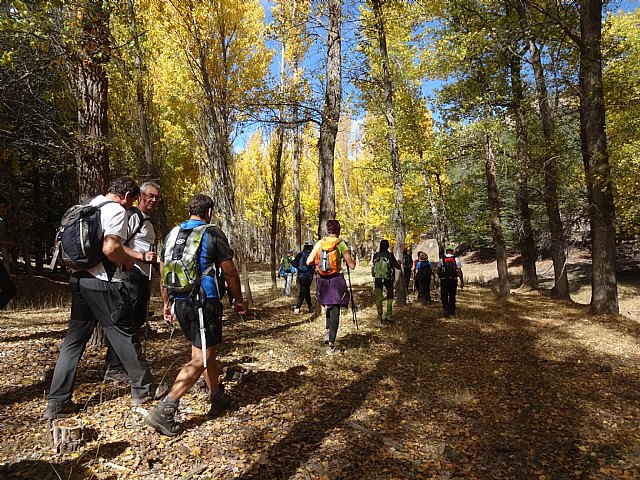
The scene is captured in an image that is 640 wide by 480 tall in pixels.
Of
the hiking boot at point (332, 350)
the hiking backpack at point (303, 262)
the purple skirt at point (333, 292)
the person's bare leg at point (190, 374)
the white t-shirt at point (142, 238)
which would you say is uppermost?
the white t-shirt at point (142, 238)

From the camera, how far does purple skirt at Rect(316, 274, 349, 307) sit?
609 cm

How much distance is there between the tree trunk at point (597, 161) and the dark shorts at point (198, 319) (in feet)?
31.0

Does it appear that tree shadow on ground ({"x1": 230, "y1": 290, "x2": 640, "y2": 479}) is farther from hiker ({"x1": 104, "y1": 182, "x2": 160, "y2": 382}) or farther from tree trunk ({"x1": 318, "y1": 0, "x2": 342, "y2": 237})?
tree trunk ({"x1": 318, "y1": 0, "x2": 342, "y2": 237})

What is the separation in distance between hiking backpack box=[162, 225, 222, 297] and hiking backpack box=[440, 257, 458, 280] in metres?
7.47

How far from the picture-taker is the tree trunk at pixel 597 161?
30.0ft

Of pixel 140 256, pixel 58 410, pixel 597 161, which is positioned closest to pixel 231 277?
pixel 140 256

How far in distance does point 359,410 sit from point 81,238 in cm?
323

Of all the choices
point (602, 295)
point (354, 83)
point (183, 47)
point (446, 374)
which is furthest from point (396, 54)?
point (446, 374)

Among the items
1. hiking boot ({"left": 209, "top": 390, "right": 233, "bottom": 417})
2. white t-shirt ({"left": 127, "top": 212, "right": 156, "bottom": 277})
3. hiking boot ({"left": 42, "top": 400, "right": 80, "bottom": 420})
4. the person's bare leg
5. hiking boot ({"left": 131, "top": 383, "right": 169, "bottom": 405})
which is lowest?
hiking boot ({"left": 209, "top": 390, "right": 233, "bottom": 417})

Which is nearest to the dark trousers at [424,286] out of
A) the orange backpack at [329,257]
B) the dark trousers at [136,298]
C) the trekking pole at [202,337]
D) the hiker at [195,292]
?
the orange backpack at [329,257]

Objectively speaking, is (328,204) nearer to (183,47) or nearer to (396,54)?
(183,47)

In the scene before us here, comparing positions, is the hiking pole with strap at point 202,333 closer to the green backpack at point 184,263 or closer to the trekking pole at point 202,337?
the trekking pole at point 202,337

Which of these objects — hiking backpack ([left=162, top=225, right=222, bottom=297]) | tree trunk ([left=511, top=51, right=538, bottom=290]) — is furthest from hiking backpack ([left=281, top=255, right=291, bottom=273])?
hiking backpack ([left=162, top=225, right=222, bottom=297])

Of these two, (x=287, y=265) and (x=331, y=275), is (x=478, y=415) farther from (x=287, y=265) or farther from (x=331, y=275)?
(x=287, y=265)
